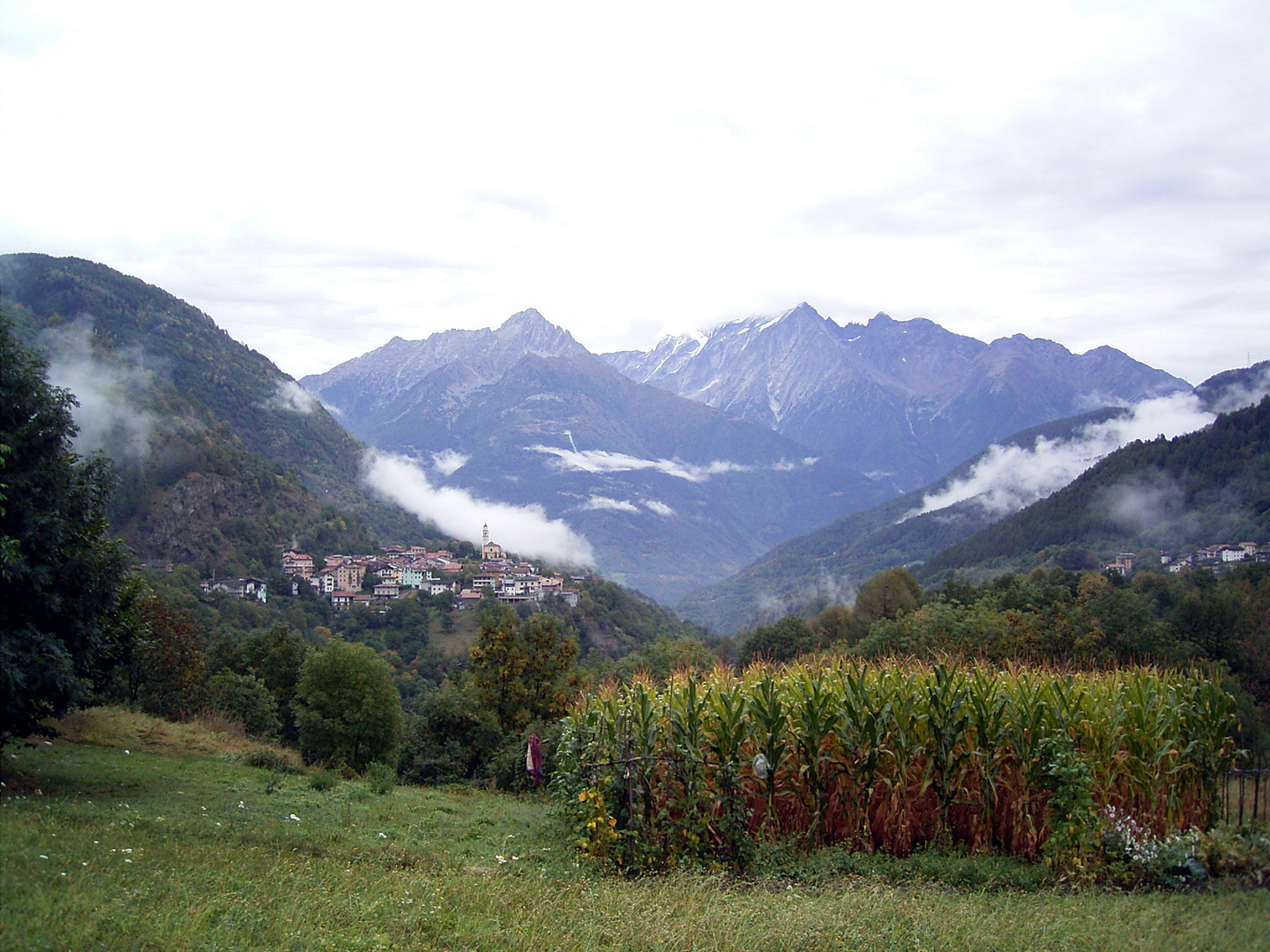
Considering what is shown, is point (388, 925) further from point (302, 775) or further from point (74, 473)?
point (302, 775)

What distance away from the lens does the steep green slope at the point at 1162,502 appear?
384 ft

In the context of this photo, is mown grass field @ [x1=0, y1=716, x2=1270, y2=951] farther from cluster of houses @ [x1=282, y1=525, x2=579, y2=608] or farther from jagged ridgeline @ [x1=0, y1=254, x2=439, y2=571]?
jagged ridgeline @ [x1=0, y1=254, x2=439, y2=571]

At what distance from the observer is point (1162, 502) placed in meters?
128

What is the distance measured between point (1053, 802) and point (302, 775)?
14117 millimetres

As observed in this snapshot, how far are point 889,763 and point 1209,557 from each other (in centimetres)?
11729

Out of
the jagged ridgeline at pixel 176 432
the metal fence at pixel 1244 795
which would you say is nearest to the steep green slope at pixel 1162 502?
the jagged ridgeline at pixel 176 432

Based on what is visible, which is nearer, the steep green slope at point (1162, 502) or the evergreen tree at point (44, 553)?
the evergreen tree at point (44, 553)

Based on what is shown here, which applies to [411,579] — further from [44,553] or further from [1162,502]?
[44,553]

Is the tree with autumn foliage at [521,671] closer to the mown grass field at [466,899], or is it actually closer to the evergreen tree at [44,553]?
the evergreen tree at [44,553]

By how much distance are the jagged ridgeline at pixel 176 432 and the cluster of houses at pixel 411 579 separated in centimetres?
758

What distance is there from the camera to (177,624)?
35.5 m

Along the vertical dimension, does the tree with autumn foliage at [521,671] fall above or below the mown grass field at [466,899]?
below

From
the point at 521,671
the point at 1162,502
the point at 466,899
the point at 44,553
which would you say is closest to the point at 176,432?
the point at 521,671

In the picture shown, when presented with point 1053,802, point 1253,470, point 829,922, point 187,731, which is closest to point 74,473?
point 187,731
